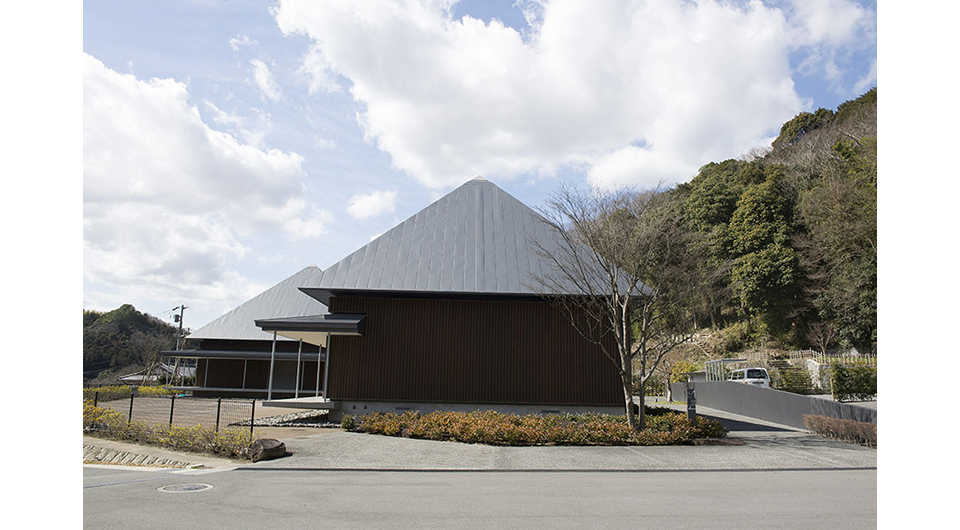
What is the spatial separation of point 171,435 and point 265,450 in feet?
10.4

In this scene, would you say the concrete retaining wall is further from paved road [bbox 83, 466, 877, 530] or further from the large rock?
the large rock

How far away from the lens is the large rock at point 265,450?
12.2 m

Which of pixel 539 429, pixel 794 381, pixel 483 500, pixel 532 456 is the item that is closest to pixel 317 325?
pixel 539 429

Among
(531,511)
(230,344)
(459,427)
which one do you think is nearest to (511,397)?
(459,427)

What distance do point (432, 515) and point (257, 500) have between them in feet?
9.00

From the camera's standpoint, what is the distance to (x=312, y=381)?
108 ft

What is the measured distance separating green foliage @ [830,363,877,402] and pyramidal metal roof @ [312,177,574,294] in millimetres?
13358

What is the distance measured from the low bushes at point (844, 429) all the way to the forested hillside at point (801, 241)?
13686 mm

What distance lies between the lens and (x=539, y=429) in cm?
1478

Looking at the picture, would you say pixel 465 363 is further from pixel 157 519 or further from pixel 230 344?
pixel 230 344

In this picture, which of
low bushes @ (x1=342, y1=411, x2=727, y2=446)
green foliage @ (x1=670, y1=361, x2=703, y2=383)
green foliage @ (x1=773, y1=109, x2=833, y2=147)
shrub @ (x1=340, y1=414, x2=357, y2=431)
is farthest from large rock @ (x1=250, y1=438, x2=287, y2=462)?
green foliage @ (x1=773, y1=109, x2=833, y2=147)

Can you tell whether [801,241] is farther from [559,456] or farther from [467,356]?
[559,456]

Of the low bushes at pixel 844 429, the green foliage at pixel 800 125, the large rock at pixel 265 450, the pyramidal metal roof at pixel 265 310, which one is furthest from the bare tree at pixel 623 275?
the green foliage at pixel 800 125

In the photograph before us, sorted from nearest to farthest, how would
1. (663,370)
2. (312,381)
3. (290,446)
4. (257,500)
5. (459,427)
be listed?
(257,500) → (290,446) → (459,427) → (312,381) → (663,370)
